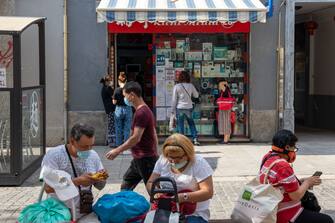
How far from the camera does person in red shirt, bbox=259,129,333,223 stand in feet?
14.9

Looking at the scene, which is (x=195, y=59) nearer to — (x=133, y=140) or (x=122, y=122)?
(x=122, y=122)

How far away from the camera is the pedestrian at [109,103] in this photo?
1158 centimetres

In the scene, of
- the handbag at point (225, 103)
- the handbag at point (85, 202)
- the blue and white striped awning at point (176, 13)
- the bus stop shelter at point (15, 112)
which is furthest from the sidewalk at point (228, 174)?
the blue and white striped awning at point (176, 13)

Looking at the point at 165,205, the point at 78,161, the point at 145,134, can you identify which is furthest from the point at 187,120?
the point at 165,205

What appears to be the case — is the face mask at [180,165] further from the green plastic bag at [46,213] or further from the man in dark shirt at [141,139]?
the man in dark shirt at [141,139]

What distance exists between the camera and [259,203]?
4379 millimetres

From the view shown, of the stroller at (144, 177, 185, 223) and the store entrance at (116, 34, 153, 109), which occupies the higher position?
the store entrance at (116, 34, 153, 109)

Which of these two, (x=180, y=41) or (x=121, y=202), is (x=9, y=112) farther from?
(x=180, y=41)

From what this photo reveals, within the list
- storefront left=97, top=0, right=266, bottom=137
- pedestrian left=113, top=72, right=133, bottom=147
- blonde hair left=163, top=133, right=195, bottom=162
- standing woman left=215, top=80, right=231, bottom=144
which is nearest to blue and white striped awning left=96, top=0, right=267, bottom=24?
storefront left=97, top=0, right=266, bottom=137

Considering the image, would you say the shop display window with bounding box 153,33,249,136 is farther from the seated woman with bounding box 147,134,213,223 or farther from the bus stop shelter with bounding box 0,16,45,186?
the seated woman with bounding box 147,134,213,223

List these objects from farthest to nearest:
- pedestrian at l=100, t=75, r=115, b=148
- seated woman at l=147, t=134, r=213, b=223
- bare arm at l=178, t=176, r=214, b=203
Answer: pedestrian at l=100, t=75, r=115, b=148
seated woman at l=147, t=134, r=213, b=223
bare arm at l=178, t=176, r=214, b=203

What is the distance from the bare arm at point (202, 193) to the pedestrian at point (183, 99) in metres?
7.19

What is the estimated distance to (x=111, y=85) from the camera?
1176 cm

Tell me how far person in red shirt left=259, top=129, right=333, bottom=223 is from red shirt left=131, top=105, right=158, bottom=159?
5.46 ft
